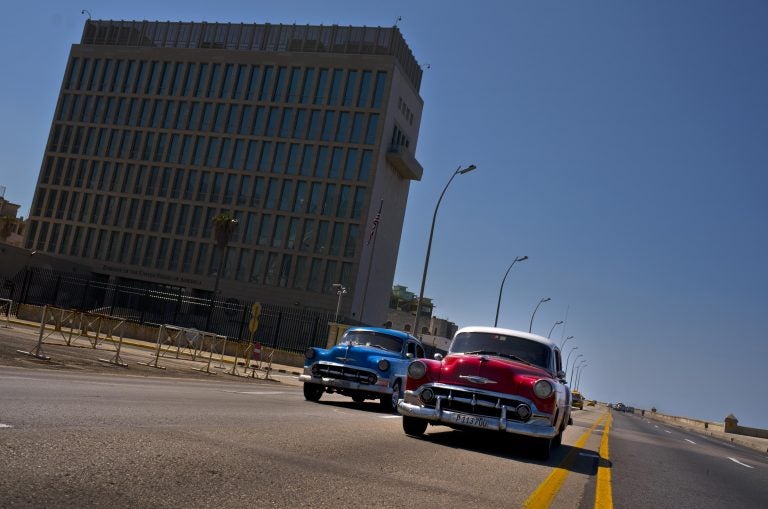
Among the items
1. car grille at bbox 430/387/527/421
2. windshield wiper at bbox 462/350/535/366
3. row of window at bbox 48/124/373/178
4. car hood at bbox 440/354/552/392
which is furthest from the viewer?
row of window at bbox 48/124/373/178

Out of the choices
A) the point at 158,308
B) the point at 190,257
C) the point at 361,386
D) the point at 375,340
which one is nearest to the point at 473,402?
the point at 361,386

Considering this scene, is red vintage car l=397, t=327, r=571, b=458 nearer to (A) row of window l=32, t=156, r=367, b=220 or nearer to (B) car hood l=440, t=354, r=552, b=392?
(B) car hood l=440, t=354, r=552, b=392

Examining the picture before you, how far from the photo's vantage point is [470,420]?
9.88 metres

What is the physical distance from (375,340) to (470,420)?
23.7ft

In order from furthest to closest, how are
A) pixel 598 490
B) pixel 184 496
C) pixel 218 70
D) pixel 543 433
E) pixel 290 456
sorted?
pixel 218 70
pixel 543 433
pixel 598 490
pixel 290 456
pixel 184 496

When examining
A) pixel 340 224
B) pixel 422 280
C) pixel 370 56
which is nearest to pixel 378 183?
pixel 340 224

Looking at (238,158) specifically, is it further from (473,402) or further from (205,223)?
(473,402)

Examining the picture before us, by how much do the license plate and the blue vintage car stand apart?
18.9 feet

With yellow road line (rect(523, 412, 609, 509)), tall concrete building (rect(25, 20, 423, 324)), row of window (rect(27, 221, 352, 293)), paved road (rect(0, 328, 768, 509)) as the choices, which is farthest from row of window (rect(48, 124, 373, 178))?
yellow road line (rect(523, 412, 609, 509))

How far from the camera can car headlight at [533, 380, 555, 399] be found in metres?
9.88

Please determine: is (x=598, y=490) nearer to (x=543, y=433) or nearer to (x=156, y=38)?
(x=543, y=433)

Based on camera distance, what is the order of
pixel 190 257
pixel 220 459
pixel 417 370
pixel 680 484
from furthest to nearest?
pixel 190 257 < pixel 417 370 < pixel 680 484 < pixel 220 459

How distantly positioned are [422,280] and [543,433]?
25.2 meters

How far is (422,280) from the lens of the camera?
34906mm
